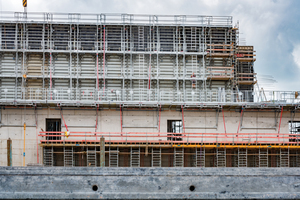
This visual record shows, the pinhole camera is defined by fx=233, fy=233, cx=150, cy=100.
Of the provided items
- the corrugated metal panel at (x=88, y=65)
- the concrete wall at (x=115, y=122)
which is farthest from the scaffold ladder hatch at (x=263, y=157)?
the corrugated metal panel at (x=88, y=65)

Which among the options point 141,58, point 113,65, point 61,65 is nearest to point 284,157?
point 141,58

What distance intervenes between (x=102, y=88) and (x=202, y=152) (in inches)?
405

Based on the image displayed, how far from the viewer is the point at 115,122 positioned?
19.9m

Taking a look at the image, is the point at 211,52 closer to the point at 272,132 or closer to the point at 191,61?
the point at 191,61

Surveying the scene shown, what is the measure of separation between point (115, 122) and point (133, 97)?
2.81 m

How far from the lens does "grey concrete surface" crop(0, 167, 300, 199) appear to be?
813cm

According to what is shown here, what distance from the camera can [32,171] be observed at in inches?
327

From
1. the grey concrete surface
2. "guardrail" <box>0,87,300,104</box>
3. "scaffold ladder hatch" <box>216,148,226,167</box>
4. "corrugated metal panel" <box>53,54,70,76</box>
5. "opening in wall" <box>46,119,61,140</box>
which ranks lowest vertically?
"scaffold ladder hatch" <box>216,148,226,167</box>

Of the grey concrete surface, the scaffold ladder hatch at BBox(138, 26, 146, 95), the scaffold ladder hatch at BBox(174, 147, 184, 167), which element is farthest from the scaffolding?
the grey concrete surface

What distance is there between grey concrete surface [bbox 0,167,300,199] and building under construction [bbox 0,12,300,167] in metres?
9.78

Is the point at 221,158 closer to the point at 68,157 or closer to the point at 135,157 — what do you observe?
the point at 135,157

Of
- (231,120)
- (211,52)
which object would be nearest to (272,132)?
(231,120)

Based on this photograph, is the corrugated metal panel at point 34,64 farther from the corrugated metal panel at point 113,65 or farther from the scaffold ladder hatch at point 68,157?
the scaffold ladder hatch at point 68,157

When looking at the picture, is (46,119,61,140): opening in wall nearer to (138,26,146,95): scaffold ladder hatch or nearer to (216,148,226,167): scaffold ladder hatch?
(138,26,146,95): scaffold ladder hatch
